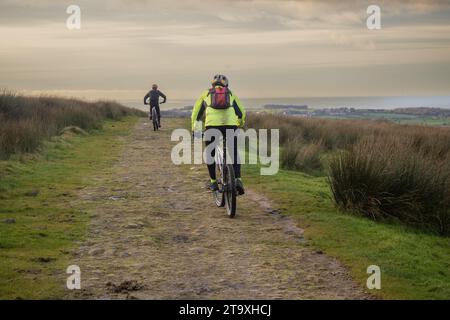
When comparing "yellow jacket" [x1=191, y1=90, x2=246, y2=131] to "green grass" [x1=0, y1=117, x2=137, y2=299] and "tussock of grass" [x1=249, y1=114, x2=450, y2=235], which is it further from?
"green grass" [x1=0, y1=117, x2=137, y2=299]

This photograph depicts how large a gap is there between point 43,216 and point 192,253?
3206mm

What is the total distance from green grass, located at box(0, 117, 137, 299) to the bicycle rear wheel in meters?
2.26

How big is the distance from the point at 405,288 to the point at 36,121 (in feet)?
52.8

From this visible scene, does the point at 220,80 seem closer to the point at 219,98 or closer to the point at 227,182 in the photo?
the point at 219,98

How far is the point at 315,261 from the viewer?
7020mm

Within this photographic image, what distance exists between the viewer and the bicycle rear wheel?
9094 mm

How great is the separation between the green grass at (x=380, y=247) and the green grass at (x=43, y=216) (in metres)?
3.35

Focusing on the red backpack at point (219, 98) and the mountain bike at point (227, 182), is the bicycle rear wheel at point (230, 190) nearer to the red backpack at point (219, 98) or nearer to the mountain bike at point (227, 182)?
the mountain bike at point (227, 182)

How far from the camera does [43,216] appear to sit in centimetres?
924

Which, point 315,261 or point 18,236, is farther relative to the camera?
point 18,236

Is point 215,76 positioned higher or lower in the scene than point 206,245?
higher

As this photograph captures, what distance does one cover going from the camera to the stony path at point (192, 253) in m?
5.90

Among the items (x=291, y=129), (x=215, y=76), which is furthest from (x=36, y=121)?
(x=215, y=76)
